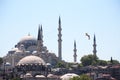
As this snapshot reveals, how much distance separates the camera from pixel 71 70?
323 feet

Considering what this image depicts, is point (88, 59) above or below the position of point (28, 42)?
below

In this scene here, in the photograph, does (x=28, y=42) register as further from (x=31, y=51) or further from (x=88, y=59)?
(x=88, y=59)

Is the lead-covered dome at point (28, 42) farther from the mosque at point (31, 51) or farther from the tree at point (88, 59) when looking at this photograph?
the tree at point (88, 59)

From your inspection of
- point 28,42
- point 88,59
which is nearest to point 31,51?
point 28,42

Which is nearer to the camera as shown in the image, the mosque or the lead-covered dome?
the mosque

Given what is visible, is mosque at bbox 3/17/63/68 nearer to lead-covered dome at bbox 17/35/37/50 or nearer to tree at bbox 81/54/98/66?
lead-covered dome at bbox 17/35/37/50

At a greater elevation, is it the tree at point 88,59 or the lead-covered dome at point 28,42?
the lead-covered dome at point 28,42

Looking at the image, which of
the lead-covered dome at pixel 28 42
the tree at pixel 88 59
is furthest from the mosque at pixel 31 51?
the tree at pixel 88 59

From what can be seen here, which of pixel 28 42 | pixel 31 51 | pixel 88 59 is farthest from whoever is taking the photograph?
pixel 28 42

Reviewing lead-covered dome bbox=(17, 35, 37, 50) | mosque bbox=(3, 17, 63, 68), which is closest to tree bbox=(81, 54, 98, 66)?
mosque bbox=(3, 17, 63, 68)

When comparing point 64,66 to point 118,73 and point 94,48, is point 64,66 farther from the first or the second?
point 118,73

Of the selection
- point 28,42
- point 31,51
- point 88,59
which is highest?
point 28,42

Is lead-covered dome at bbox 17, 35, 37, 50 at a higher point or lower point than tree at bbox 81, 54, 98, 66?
higher

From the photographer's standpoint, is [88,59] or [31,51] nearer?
[88,59]
